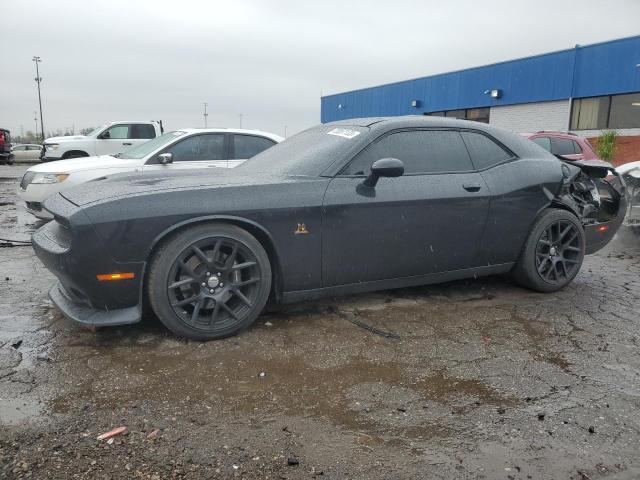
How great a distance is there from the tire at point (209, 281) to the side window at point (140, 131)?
35.7ft

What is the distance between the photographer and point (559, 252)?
14.2 ft

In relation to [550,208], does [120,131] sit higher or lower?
higher

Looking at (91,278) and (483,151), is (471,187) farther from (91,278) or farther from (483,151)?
(91,278)

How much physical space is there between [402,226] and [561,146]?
8.22m

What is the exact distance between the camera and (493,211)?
12.8 feet

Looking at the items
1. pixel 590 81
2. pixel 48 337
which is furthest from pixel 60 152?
pixel 590 81

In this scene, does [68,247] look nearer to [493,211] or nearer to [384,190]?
[384,190]

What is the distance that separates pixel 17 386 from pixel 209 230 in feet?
4.22

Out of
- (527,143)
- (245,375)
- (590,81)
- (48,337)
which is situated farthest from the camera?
(590,81)

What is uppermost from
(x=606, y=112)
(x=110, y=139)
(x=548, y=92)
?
(x=548, y=92)

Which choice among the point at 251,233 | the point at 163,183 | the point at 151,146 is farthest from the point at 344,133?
the point at 151,146

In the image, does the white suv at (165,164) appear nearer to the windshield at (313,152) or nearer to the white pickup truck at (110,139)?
the windshield at (313,152)

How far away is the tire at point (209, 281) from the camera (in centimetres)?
299

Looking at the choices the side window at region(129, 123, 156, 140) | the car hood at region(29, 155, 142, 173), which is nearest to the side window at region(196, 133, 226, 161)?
the car hood at region(29, 155, 142, 173)
